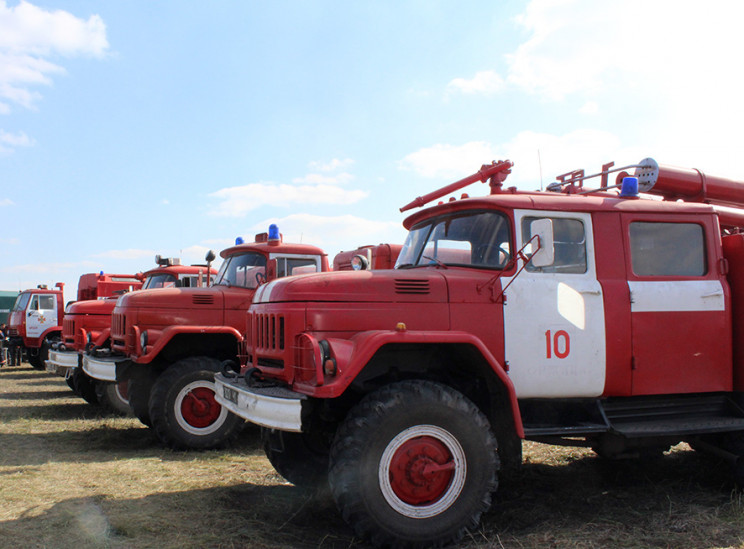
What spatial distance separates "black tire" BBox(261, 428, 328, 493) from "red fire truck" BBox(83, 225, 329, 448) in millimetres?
1914

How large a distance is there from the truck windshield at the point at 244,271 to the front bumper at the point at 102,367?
5.31 feet

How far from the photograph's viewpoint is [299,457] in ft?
16.3

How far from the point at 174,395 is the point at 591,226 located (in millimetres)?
4618

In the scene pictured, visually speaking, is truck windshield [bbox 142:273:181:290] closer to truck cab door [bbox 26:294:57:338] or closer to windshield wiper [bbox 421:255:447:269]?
windshield wiper [bbox 421:255:447:269]

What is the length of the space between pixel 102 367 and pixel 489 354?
17.2 ft

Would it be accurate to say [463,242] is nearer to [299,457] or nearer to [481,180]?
[481,180]

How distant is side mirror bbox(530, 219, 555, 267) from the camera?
4176mm

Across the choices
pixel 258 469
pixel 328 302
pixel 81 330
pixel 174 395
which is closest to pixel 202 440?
pixel 174 395

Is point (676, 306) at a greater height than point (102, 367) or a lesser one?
greater

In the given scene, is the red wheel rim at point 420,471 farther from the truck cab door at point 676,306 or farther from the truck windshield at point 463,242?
the truck cab door at point 676,306

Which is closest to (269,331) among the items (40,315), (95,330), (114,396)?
(114,396)

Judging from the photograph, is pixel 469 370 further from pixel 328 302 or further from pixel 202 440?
pixel 202 440

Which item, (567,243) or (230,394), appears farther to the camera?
(567,243)

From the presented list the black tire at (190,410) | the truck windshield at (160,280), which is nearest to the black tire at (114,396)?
the truck windshield at (160,280)
